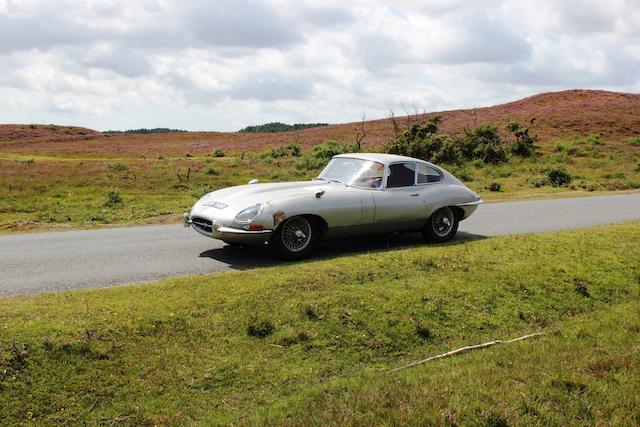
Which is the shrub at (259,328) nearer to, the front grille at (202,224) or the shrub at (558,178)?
the front grille at (202,224)

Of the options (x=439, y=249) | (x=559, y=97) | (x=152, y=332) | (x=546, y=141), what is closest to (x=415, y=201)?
(x=439, y=249)

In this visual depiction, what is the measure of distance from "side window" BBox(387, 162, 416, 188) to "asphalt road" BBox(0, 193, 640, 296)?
1002 mm

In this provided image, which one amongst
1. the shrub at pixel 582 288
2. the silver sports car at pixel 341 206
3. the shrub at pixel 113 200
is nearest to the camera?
the shrub at pixel 582 288

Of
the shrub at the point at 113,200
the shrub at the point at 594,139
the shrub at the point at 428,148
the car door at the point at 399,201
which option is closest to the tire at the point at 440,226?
the car door at the point at 399,201

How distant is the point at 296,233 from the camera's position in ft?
29.0

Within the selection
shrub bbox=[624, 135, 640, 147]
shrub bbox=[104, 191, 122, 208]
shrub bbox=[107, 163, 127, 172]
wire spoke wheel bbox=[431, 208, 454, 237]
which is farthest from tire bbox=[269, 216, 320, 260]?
shrub bbox=[624, 135, 640, 147]

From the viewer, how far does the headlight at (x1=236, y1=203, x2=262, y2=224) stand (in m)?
8.55

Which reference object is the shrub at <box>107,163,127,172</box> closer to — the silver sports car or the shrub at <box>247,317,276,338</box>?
the silver sports car

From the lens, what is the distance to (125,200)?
21.6 metres

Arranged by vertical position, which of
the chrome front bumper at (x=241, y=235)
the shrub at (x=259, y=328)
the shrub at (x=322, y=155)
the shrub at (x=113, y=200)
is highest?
the shrub at (x=322, y=155)

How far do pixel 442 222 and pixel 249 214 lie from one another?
3.52 m

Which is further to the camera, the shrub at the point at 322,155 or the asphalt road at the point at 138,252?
the shrub at the point at 322,155

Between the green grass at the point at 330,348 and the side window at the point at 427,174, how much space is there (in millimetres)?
2106

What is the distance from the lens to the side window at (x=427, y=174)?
10383mm
